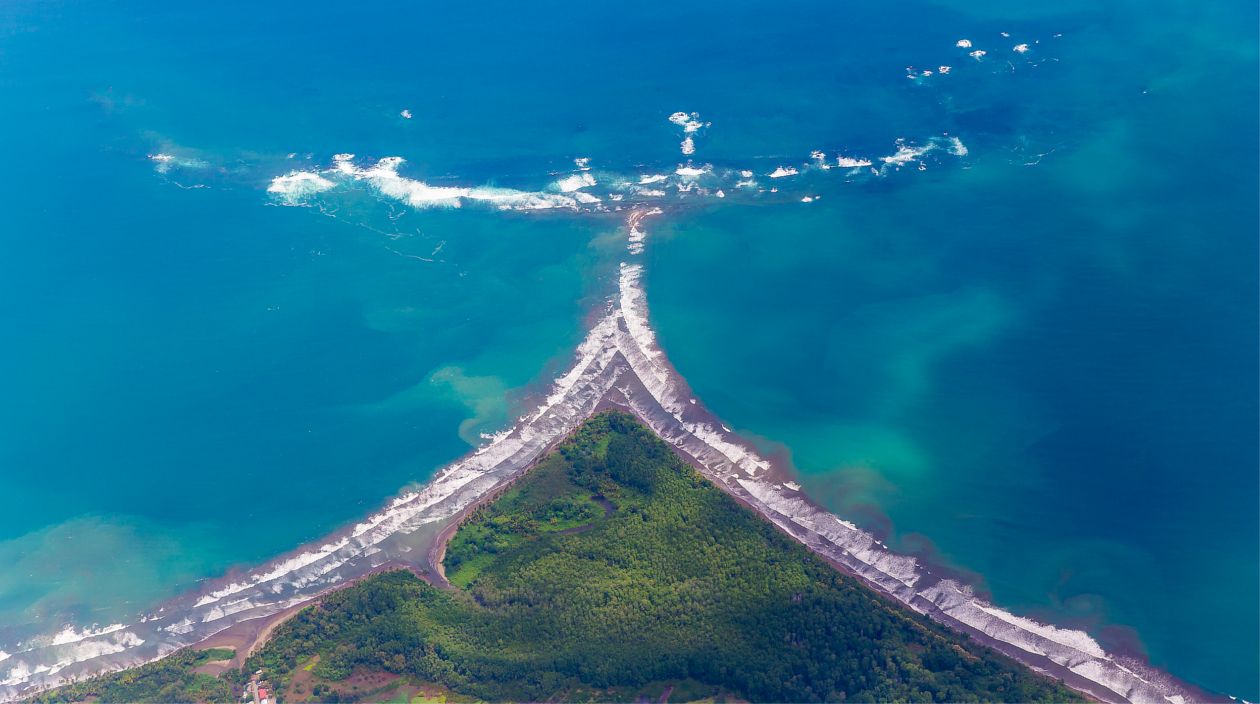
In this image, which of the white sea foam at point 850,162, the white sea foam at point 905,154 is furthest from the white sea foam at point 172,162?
the white sea foam at point 905,154

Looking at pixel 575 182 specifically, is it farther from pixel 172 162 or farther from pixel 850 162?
pixel 172 162

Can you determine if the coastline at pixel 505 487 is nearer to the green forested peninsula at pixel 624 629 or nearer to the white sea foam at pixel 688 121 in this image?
the green forested peninsula at pixel 624 629

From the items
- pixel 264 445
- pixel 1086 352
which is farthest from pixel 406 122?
pixel 1086 352

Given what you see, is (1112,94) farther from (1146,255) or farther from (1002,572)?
(1002,572)

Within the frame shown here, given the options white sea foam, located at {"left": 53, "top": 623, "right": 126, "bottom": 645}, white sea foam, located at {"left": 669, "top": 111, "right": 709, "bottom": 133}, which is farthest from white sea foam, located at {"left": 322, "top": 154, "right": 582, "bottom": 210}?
white sea foam, located at {"left": 53, "top": 623, "right": 126, "bottom": 645}

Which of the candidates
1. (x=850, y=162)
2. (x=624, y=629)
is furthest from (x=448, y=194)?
(x=624, y=629)

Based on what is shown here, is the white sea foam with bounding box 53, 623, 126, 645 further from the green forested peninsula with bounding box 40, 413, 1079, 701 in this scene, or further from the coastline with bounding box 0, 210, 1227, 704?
the green forested peninsula with bounding box 40, 413, 1079, 701
